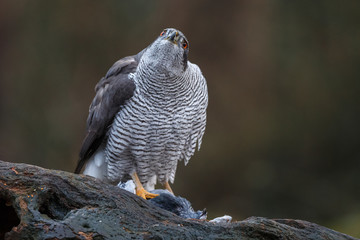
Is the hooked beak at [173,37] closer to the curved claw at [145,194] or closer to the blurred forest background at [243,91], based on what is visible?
the curved claw at [145,194]

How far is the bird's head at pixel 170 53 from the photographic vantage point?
4.28 m

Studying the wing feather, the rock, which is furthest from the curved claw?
the rock

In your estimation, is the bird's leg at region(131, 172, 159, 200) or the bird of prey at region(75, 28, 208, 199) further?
the bird of prey at region(75, 28, 208, 199)

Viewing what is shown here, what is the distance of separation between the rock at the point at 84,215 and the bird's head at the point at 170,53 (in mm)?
1900

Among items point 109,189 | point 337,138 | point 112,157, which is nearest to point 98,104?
point 112,157

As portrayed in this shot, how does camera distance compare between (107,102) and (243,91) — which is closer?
(107,102)

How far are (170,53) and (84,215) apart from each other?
7.26ft

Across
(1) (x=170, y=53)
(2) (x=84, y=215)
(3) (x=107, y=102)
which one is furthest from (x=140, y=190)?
(2) (x=84, y=215)

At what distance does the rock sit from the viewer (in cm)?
227

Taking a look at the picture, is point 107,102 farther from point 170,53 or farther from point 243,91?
point 243,91

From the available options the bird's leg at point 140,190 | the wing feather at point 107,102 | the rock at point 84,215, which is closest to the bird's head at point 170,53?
the wing feather at point 107,102

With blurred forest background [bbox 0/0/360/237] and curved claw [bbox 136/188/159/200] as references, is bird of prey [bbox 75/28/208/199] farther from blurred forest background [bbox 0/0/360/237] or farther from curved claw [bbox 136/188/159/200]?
blurred forest background [bbox 0/0/360/237]

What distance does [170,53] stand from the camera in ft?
14.1

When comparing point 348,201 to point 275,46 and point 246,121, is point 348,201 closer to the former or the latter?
point 246,121
